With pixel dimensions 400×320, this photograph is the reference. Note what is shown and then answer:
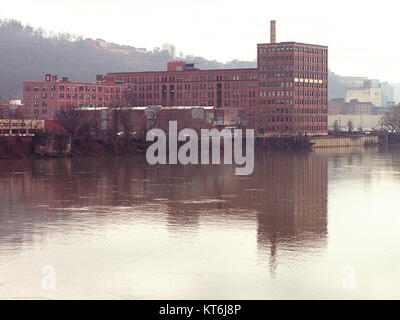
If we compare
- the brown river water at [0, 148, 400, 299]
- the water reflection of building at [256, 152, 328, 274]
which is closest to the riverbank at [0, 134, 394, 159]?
the water reflection of building at [256, 152, 328, 274]

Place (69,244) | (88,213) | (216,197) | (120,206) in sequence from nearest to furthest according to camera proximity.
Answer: (69,244)
(88,213)
(120,206)
(216,197)

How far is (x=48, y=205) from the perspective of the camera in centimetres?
4753

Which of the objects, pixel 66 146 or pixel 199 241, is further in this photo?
pixel 66 146

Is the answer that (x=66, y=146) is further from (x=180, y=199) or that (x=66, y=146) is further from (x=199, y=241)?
(x=199, y=241)

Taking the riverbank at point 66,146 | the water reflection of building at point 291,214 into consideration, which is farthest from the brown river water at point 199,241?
the riverbank at point 66,146

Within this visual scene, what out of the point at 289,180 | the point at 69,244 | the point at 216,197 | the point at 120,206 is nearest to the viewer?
the point at 69,244

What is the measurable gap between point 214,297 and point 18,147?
96.4 metres

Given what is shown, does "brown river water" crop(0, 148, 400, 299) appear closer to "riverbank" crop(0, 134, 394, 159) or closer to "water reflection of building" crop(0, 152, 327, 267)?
"water reflection of building" crop(0, 152, 327, 267)

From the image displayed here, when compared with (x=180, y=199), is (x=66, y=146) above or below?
above

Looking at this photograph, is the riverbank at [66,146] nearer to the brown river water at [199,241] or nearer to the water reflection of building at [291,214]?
the water reflection of building at [291,214]

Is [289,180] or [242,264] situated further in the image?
[289,180]

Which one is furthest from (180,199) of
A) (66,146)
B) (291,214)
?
A: (66,146)

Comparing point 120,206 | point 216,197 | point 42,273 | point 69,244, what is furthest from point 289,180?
point 42,273
